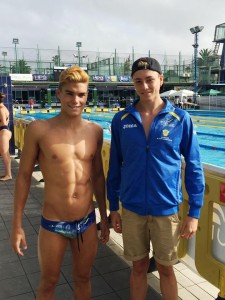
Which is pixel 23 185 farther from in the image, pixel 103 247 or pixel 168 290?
pixel 103 247

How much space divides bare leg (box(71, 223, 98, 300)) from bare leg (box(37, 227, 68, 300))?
120mm

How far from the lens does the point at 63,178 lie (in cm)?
A: 200

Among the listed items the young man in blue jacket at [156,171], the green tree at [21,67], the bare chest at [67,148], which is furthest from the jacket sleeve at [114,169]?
the green tree at [21,67]

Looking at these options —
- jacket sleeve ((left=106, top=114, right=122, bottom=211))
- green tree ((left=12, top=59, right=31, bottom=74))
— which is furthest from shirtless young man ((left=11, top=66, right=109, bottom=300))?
green tree ((left=12, top=59, right=31, bottom=74))

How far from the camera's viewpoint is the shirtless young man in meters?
1.96

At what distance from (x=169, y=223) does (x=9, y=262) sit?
1.98 m

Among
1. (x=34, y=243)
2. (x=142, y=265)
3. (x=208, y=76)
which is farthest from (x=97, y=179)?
(x=208, y=76)

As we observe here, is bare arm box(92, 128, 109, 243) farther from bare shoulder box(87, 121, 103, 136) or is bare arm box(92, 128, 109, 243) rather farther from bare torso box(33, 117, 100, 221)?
bare torso box(33, 117, 100, 221)

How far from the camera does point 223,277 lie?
2.14 metres

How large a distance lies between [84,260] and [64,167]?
2.17 ft

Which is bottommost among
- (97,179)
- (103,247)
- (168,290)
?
(103,247)

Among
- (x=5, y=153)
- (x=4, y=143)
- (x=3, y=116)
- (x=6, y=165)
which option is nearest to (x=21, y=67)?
(x=3, y=116)

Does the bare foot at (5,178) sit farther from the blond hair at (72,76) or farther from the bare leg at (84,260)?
the blond hair at (72,76)

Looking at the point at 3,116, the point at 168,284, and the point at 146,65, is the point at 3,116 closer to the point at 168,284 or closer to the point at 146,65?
the point at 146,65
